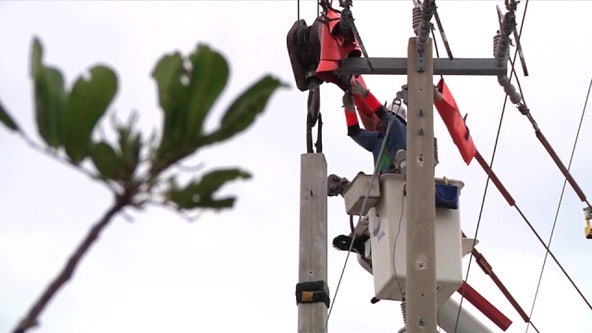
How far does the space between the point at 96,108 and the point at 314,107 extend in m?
5.33

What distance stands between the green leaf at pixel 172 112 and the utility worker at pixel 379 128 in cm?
531

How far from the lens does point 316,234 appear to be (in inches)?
241

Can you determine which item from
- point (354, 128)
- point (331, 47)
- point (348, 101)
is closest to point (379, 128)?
point (354, 128)

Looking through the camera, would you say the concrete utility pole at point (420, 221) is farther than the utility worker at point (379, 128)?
No

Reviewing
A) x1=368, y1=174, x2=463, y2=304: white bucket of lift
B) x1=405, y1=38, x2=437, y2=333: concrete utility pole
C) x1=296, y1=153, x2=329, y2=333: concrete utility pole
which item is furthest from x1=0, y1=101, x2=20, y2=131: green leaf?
x1=368, y1=174, x2=463, y2=304: white bucket of lift

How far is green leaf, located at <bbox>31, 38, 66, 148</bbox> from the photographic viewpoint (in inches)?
45.3

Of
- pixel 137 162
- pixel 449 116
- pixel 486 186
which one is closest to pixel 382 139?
pixel 449 116

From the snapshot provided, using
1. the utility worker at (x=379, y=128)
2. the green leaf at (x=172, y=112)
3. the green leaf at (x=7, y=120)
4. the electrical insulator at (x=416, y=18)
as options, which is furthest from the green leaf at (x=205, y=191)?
the utility worker at (x=379, y=128)

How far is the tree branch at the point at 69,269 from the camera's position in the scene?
1.11 meters

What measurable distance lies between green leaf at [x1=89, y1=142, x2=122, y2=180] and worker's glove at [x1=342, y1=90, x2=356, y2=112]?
5.39 m

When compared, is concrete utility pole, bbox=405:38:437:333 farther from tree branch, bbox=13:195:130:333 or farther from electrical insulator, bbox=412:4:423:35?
tree branch, bbox=13:195:130:333

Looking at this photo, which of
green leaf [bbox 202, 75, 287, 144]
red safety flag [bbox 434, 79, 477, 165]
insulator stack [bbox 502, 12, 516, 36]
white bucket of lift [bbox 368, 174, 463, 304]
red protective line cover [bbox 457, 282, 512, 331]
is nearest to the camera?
green leaf [bbox 202, 75, 287, 144]

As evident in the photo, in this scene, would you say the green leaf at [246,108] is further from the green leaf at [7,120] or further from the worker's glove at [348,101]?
the worker's glove at [348,101]

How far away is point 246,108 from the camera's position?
1249 millimetres
